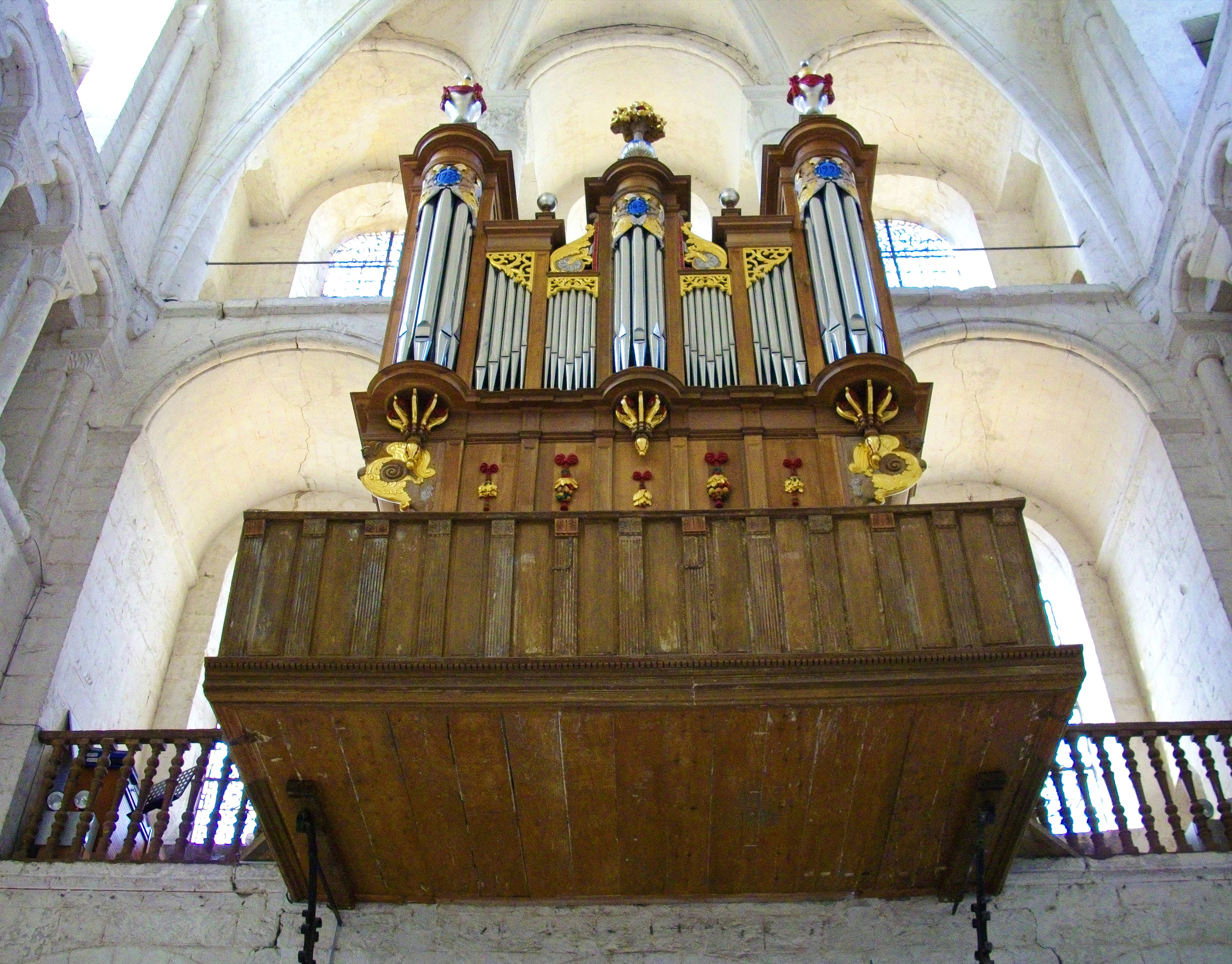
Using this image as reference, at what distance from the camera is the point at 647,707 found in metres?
5.80

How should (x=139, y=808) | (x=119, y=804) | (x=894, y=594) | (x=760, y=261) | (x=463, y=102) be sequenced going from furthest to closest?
1. (x=463, y=102)
2. (x=760, y=261)
3. (x=119, y=804)
4. (x=139, y=808)
5. (x=894, y=594)

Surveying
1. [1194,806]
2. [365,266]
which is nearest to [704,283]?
[1194,806]

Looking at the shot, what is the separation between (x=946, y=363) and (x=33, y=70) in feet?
24.7

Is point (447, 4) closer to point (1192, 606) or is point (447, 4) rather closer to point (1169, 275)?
point (1169, 275)

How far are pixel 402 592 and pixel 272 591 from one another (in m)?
0.60

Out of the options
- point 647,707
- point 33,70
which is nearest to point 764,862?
point 647,707

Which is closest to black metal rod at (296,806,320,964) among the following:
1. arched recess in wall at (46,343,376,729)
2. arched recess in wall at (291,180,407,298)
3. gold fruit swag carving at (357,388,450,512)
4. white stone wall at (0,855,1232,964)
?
white stone wall at (0,855,1232,964)

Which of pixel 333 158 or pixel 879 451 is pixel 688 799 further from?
pixel 333 158

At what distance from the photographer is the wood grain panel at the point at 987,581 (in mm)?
5812

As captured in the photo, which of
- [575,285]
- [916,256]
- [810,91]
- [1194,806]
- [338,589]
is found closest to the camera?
[338,589]

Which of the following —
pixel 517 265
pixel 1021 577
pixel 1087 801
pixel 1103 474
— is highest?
pixel 517 265

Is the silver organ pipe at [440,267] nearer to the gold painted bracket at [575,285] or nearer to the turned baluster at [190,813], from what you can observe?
the gold painted bracket at [575,285]

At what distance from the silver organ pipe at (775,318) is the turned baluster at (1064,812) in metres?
2.79

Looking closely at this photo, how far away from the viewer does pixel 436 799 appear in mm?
6336
